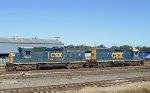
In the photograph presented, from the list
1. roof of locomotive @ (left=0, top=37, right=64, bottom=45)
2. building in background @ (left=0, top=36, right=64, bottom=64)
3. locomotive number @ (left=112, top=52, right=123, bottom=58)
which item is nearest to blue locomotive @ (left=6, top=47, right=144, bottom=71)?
locomotive number @ (left=112, top=52, right=123, bottom=58)

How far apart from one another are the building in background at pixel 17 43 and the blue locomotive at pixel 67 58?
34.5 metres

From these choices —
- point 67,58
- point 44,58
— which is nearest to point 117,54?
point 67,58

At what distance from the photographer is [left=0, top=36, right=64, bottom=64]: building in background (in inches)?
2916

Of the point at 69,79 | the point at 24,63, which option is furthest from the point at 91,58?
the point at 69,79

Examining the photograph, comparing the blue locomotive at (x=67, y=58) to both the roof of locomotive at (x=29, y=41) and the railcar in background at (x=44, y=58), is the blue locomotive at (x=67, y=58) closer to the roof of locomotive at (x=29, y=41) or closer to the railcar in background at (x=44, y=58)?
the railcar in background at (x=44, y=58)

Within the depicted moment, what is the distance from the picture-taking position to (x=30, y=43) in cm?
8088

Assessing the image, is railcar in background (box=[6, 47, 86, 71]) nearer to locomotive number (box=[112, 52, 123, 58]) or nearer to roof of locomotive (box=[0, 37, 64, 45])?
locomotive number (box=[112, 52, 123, 58])

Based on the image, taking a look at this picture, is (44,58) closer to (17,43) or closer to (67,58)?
(67,58)

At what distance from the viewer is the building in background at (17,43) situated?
243ft

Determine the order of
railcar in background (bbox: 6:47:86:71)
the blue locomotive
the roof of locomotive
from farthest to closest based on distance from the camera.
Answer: the roof of locomotive → the blue locomotive → railcar in background (bbox: 6:47:86:71)

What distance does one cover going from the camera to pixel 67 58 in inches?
1620

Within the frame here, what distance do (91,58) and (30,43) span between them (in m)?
39.9

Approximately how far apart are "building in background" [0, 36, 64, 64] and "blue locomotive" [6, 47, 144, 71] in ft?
113

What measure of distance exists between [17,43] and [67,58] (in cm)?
3937
